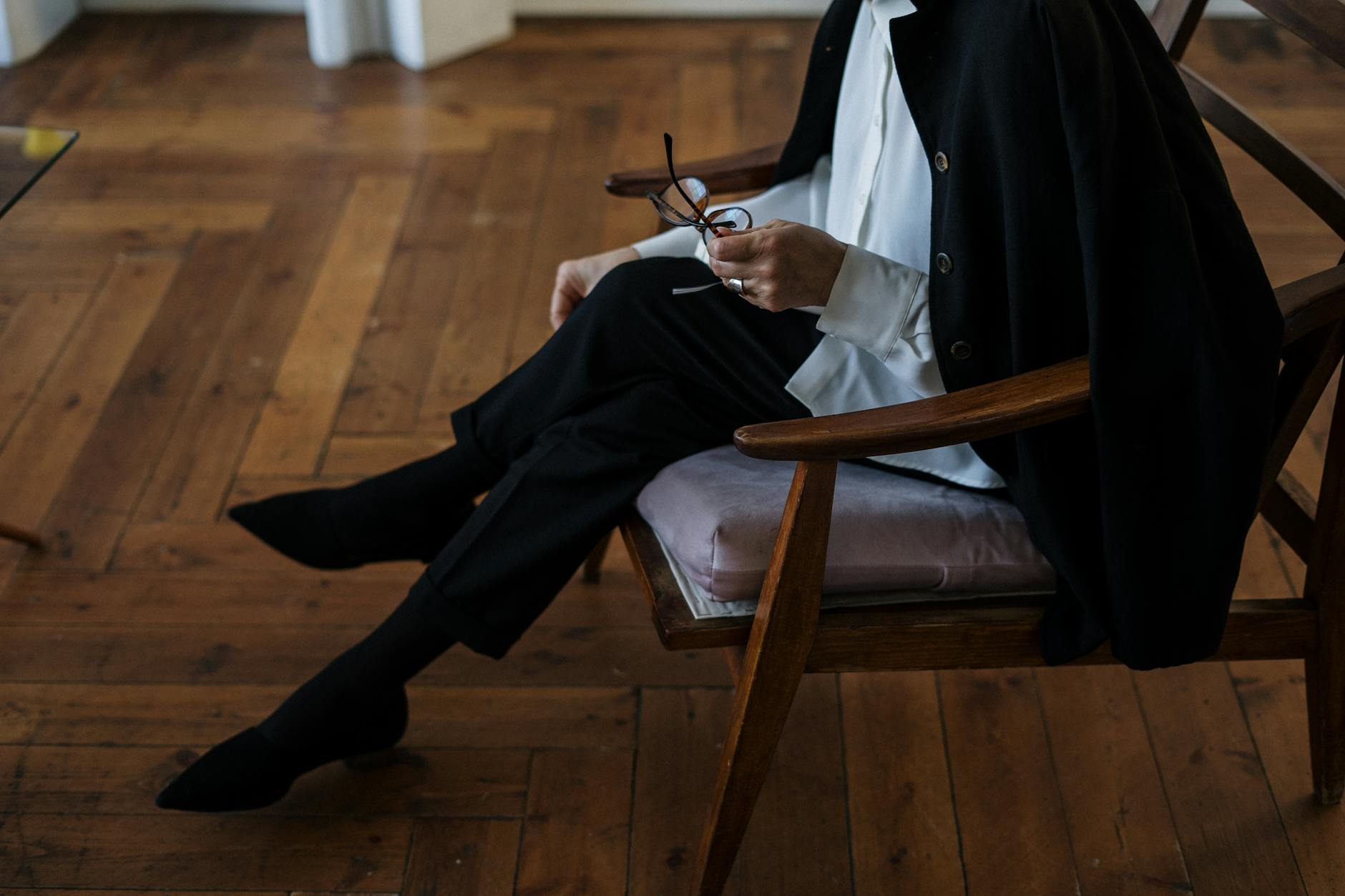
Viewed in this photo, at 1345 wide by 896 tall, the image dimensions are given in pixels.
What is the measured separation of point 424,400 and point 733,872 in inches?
40.9

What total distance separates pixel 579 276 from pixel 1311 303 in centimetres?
81

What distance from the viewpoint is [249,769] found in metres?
1.47

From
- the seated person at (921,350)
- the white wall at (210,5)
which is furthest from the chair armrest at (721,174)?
the white wall at (210,5)

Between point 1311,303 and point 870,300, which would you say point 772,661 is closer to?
point 870,300

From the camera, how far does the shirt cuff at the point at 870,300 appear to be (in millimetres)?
1299

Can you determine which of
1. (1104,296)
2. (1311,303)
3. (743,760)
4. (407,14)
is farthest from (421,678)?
(407,14)

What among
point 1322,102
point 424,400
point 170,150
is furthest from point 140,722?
point 1322,102

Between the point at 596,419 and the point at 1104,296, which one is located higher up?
the point at 1104,296

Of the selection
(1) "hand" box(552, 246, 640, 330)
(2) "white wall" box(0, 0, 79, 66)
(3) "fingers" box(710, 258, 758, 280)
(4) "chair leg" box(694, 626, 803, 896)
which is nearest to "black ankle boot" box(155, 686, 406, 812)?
(4) "chair leg" box(694, 626, 803, 896)

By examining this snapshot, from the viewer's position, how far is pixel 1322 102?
10.4 ft

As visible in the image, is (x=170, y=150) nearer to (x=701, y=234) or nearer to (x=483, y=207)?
(x=483, y=207)

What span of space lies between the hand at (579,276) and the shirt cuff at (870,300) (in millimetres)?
370

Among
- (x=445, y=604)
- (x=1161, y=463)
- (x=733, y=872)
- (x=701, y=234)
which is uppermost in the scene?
(x=701, y=234)

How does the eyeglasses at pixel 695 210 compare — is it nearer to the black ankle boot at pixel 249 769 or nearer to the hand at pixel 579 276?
the hand at pixel 579 276
